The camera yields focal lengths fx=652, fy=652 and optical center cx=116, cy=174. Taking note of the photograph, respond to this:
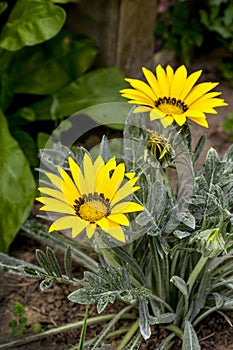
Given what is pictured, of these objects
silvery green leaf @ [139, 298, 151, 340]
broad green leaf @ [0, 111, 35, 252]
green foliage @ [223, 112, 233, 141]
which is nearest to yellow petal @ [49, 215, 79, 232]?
silvery green leaf @ [139, 298, 151, 340]

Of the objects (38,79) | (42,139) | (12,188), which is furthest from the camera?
(38,79)

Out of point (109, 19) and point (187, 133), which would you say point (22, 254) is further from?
point (109, 19)

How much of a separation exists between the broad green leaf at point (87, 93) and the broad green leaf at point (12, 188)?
29cm

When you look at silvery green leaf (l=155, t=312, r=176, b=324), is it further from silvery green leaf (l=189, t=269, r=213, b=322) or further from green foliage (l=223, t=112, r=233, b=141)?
green foliage (l=223, t=112, r=233, b=141)

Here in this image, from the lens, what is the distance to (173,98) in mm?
1371

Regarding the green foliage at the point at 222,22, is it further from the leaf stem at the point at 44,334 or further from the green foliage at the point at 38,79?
the leaf stem at the point at 44,334

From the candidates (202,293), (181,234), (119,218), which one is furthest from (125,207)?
(202,293)

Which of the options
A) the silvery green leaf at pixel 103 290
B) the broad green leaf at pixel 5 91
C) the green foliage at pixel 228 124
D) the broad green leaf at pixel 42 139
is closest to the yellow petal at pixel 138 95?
the silvery green leaf at pixel 103 290

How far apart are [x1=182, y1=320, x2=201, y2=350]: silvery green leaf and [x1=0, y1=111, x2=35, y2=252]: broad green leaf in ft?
2.10

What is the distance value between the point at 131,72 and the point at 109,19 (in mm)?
250

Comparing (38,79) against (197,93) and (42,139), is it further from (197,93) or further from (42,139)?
(197,93)

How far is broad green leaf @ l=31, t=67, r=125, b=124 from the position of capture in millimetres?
2291

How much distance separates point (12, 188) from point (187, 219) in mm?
760

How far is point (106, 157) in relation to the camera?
5.29 ft
